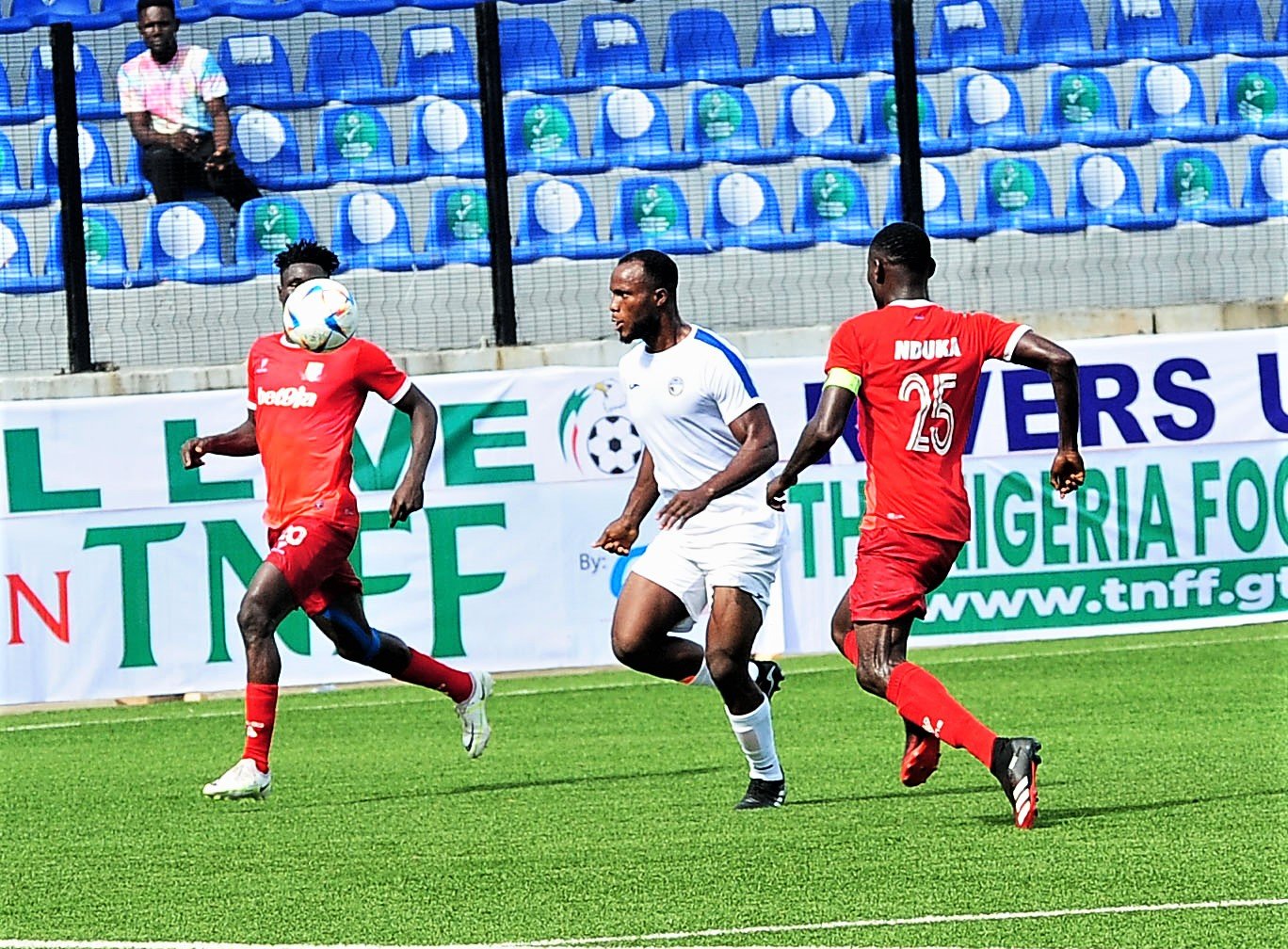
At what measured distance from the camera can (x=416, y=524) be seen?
12.2 metres

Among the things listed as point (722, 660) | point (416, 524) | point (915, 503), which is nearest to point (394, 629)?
Answer: point (416, 524)

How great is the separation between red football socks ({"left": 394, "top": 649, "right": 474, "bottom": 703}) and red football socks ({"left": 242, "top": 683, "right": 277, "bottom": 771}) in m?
0.87

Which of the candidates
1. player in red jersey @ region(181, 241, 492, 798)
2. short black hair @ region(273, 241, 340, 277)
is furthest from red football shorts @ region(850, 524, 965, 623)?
short black hair @ region(273, 241, 340, 277)

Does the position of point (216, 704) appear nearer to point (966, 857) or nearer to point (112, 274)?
point (112, 274)

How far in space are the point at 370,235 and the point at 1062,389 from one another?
8208 millimetres

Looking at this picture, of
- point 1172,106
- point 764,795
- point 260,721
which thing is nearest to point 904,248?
point 764,795

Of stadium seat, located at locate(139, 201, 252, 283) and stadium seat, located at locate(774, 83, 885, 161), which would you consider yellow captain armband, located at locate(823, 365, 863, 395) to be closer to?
stadium seat, located at locate(139, 201, 252, 283)

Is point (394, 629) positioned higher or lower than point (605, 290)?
lower

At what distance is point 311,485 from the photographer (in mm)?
8539

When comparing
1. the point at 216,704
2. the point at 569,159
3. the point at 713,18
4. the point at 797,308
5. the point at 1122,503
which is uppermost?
the point at 713,18

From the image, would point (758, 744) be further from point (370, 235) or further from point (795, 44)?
point (795, 44)

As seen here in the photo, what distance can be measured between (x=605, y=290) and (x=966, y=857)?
8192 millimetres

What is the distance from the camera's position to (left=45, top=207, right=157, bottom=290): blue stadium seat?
1350 cm

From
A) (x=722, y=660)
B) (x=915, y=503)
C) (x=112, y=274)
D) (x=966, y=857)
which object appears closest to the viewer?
(x=966, y=857)
